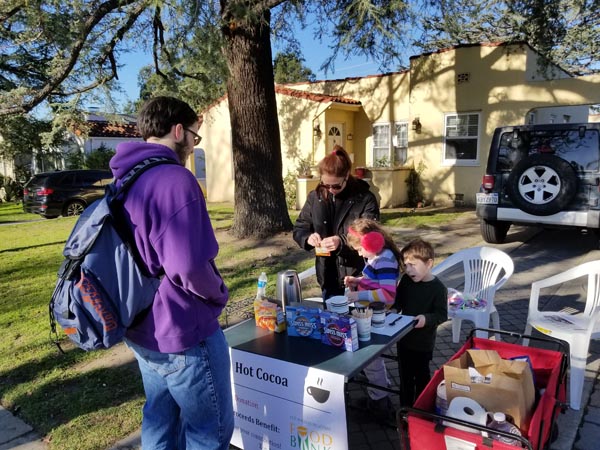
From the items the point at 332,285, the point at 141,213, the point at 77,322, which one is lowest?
the point at 332,285

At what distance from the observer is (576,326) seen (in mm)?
3309

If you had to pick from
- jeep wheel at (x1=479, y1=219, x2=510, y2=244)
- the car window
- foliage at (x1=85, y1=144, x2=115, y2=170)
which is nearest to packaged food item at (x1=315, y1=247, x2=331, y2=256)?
the car window

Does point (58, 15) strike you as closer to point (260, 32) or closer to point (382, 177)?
point (260, 32)

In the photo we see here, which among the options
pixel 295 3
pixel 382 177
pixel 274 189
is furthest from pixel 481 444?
pixel 382 177

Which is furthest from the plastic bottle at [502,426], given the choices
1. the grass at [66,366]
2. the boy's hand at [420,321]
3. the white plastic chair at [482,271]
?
the grass at [66,366]

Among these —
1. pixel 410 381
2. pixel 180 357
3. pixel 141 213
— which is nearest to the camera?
pixel 141 213

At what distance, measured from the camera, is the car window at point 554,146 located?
21.5ft

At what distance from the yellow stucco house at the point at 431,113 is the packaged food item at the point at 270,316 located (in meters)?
9.88

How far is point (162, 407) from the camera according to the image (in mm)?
2014

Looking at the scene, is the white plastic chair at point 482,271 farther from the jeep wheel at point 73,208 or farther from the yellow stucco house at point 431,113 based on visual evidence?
the jeep wheel at point 73,208

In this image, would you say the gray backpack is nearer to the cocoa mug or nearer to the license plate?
the cocoa mug

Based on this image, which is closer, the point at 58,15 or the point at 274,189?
the point at 58,15

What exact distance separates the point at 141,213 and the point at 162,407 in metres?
0.94

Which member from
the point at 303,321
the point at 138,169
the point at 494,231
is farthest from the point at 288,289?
the point at 494,231
